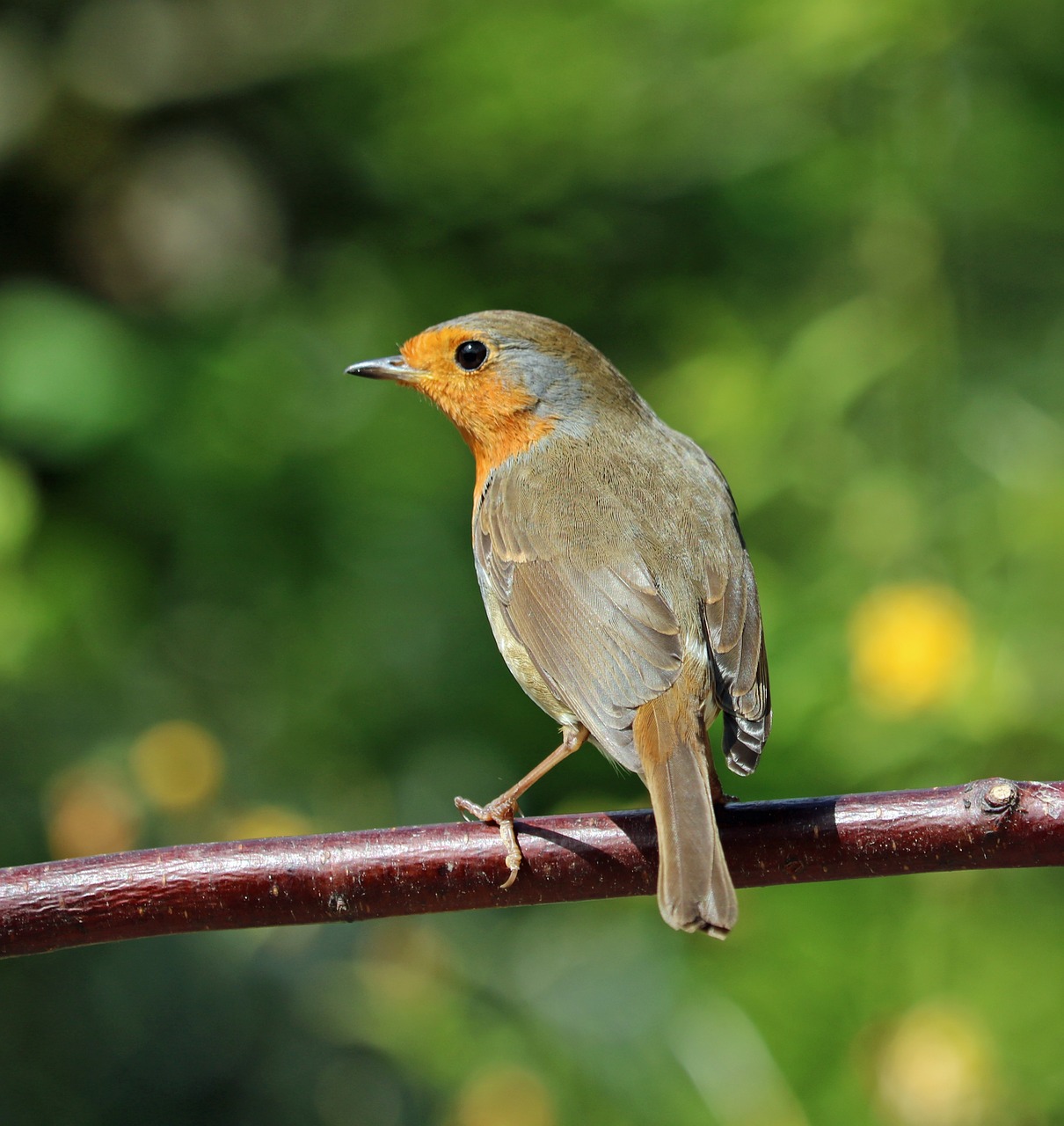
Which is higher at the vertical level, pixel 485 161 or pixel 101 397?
pixel 485 161

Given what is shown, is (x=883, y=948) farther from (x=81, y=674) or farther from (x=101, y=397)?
(x=101, y=397)

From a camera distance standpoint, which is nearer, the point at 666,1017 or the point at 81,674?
the point at 666,1017

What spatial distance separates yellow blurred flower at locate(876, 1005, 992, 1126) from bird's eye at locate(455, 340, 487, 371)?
5.79 feet

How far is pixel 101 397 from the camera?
14.5 ft

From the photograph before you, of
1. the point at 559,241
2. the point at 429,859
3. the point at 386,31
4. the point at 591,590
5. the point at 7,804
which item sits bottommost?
the point at 7,804

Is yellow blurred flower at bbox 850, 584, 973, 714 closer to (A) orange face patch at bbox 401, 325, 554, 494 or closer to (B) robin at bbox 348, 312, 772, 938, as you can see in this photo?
(B) robin at bbox 348, 312, 772, 938

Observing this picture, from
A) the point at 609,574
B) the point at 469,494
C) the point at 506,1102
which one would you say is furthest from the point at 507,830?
the point at 469,494

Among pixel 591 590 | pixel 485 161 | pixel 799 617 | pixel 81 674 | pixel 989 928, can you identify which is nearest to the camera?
pixel 591 590

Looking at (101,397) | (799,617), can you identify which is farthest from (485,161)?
(799,617)

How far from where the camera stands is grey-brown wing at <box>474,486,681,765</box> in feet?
8.87

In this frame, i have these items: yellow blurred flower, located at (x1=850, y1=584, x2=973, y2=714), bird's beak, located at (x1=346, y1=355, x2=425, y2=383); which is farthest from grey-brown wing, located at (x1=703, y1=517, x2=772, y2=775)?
bird's beak, located at (x1=346, y1=355, x2=425, y2=383)

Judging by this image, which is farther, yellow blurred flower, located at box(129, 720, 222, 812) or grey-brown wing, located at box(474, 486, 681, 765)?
yellow blurred flower, located at box(129, 720, 222, 812)

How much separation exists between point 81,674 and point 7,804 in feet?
1.44

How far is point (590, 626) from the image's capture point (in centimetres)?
288
